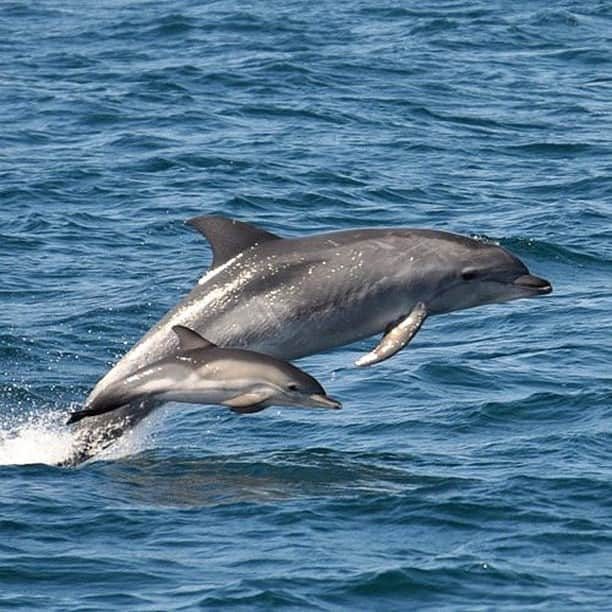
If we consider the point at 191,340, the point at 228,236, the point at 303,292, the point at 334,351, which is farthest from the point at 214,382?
the point at 334,351

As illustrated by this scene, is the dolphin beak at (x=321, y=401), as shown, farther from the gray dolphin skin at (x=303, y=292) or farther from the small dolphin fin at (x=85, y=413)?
the small dolphin fin at (x=85, y=413)

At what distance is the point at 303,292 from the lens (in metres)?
15.9

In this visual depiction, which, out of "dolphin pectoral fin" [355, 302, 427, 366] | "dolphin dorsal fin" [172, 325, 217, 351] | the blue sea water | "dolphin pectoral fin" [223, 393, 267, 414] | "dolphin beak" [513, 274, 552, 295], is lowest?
the blue sea water

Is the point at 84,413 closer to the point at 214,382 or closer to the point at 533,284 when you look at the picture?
the point at 214,382

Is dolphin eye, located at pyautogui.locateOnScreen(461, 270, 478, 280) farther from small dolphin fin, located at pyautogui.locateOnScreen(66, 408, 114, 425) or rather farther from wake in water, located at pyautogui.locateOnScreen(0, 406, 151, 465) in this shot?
small dolphin fin, located at pyautogui.locateOnScreen(66, 408, 114, 425)

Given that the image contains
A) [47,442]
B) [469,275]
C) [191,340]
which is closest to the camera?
[191,340]

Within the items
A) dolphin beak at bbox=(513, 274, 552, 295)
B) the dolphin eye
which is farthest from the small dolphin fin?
dolphin beak at bbox=(513, 274, 552, 295)

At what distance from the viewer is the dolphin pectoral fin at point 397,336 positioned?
50.5 feet

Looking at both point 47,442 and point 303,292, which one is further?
point 47,442

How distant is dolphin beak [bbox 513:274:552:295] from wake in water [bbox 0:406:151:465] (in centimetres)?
332

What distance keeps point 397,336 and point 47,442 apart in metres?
3.44

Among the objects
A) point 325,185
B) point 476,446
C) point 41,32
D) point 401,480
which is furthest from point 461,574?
point 41,32

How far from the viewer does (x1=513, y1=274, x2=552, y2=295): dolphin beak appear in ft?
53.8

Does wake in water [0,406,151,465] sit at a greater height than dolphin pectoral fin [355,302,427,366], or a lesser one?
lesser
